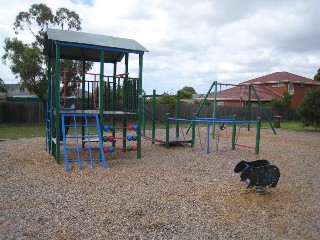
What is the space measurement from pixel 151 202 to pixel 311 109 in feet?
59.9

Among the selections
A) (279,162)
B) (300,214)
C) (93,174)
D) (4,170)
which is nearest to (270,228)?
(300,214)

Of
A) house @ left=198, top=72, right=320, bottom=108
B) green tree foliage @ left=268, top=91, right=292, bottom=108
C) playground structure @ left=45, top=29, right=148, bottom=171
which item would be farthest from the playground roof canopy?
house @ left=198, top=72, right=320, bottom=108

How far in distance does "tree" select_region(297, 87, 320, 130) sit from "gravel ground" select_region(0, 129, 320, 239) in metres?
13.4

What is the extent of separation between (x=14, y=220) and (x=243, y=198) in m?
3.35

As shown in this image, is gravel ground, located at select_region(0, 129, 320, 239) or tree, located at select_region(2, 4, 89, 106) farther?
tree, located at select_region(2, 4, 89, 106)

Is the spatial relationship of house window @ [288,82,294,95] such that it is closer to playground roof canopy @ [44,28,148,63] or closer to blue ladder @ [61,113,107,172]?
playground roof canopy @ [44,28,148,63]

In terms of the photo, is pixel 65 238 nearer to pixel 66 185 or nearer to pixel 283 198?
pixel 66 185

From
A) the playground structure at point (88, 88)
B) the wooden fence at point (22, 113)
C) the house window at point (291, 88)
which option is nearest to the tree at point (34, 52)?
the wooden fence at point (22, 113)

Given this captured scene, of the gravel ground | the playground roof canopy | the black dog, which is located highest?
the playground roof canopy

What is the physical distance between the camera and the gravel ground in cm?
392

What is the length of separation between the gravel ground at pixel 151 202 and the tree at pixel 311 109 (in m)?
13.4

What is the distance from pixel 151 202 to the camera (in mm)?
4918

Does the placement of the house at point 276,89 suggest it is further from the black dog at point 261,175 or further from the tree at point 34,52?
the black dog at point 261,175

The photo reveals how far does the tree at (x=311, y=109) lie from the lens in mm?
20203
